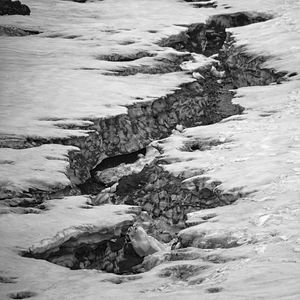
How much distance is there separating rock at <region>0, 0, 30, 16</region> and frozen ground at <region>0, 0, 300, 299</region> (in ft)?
3.36

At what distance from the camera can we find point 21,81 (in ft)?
45.6

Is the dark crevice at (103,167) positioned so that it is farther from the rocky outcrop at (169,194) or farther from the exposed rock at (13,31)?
the exposed rock at (13,31)

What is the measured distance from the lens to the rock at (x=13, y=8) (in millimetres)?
21750

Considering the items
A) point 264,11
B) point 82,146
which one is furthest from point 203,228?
point 264,11

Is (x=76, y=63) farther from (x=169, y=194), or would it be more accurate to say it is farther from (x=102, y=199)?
(x=169, y=194)

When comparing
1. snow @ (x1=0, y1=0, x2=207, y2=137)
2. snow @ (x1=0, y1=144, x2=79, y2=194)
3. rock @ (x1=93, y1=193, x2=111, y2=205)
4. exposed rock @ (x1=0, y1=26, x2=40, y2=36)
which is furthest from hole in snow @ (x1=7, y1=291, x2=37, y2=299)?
exposed rock @ (x1=0, y1=26, x2=40, y2=36)

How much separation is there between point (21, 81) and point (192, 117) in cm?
440

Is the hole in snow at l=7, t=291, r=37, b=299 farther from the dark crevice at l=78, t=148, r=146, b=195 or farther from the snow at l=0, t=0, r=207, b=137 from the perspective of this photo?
the snow at l=0, t=0, r=207, b=137

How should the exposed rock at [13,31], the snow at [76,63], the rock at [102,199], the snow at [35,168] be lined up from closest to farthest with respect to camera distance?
the snow at [35,168] < the rock at [102,199] < the snow at [76,63] < the exposed rock at [13,31]

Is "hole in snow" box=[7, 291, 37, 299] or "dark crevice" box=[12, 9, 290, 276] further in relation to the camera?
"dark crevice" box=[12, 9, 290, 276]

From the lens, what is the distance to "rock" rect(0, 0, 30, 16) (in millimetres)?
21750

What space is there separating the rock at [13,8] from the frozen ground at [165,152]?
102 cm

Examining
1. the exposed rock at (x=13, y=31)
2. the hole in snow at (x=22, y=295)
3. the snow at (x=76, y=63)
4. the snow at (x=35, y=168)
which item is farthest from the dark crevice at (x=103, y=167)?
the exposed rock at (x=13, y=31)

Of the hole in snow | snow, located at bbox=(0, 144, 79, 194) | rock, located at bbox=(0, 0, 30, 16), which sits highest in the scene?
rock, located at bbox=(0, 0, 30, 16)
